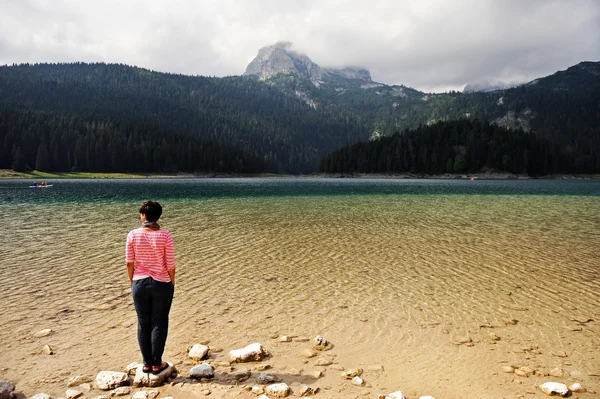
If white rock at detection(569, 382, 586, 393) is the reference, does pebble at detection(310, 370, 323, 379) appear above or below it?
below

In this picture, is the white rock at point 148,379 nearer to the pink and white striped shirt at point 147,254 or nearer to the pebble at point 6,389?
the pink and white striped shirt at point 147,254

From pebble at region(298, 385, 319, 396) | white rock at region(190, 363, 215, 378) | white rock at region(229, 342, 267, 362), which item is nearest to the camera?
Answer: pebble at region(298, 385, 319, 396)

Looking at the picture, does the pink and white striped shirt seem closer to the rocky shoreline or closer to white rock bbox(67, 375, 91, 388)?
the rocky shoreline

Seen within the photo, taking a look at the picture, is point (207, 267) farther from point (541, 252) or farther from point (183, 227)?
point (541, 252)

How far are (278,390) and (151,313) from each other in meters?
2.90

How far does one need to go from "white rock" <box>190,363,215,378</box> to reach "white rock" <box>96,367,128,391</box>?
121 cm

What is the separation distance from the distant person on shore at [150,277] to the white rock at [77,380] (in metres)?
1.09

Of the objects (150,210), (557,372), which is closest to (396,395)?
(557,372)

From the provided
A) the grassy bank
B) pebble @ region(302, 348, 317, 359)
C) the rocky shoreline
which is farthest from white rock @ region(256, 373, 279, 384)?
the grassy bank

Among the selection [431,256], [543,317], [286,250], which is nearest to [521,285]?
[543,317]

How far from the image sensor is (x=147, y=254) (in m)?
7.12

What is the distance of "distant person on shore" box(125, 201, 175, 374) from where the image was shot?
712 cm

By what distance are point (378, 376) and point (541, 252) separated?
1702 cm

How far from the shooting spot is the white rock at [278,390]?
6.65 m
